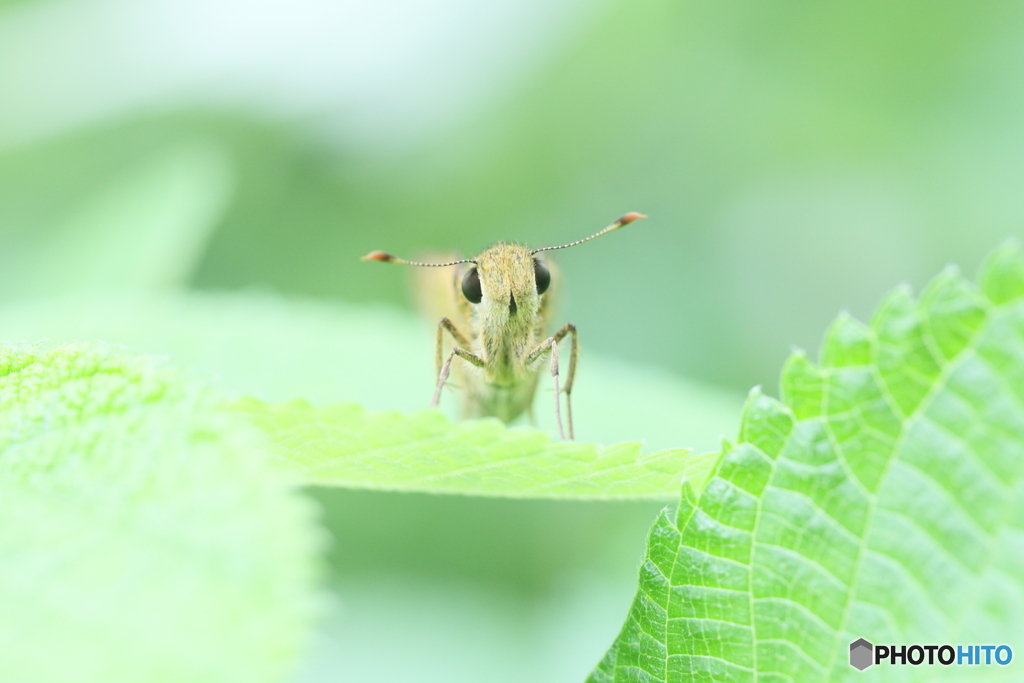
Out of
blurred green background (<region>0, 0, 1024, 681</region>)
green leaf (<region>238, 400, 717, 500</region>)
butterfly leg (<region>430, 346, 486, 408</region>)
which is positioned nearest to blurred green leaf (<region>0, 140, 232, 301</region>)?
blurred green background (<region>0, 0, 1024, 681</region>)

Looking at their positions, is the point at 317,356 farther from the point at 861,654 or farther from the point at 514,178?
the point at 514,178

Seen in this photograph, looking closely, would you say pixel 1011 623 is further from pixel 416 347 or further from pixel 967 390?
pixel 416 347

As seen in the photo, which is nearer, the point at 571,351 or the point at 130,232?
the point at 571,351

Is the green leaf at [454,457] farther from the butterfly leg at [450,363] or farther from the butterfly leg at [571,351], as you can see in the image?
the butterfly leg at [571,351]

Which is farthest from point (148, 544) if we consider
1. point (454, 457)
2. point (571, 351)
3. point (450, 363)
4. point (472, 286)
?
point (571, 351)

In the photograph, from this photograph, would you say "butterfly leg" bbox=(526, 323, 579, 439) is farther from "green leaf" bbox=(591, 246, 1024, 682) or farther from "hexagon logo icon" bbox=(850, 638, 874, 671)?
"hexagon logo icon" bbox=(850, 638, 874, 671)
